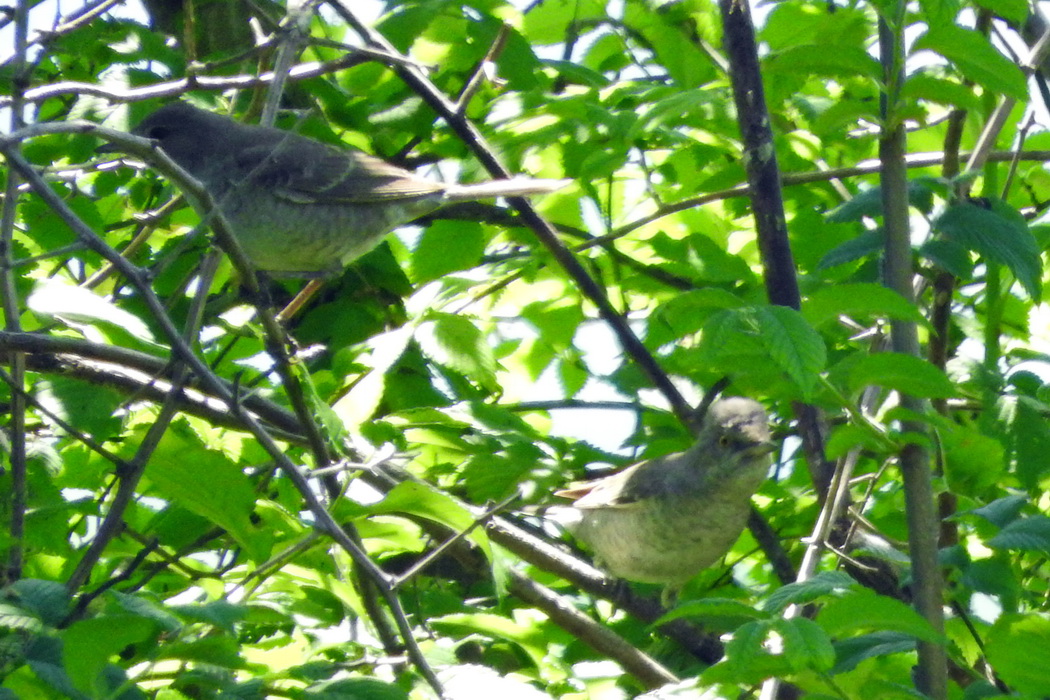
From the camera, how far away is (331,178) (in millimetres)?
4598

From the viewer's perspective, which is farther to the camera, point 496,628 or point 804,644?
point 496,628

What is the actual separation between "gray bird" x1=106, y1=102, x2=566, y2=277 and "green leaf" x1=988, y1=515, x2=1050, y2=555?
262 centimetres

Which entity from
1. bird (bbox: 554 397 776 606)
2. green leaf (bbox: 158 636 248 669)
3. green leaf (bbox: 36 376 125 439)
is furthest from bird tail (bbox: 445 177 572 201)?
green leaf (bbox: 158 636 248 669)

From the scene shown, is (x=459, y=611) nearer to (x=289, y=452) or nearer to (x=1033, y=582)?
(x=289, y=452)

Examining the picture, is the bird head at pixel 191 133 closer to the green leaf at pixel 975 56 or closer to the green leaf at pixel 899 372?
the green leaf at pixel 975 56

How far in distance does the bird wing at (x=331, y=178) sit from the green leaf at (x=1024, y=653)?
3.19 metres

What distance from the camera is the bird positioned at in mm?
4262

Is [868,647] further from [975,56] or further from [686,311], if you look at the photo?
[686,311]

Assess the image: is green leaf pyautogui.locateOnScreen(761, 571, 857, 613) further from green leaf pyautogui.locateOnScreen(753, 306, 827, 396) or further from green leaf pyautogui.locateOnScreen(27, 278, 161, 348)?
green leaf pyautogui.locateOnScreen(27, 278, 161, 348)

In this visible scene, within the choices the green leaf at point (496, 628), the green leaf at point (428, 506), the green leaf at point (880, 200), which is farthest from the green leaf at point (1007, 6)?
the green leaf at point (496, 628)

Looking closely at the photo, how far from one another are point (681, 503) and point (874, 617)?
3203mm

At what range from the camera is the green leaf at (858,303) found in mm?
1796

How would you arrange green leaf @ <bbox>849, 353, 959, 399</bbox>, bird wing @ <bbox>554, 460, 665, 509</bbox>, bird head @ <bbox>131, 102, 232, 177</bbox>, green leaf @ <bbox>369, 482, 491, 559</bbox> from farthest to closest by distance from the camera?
bird wing @ <bbox>554, 460, 665, 509</bbox> < bird head @ <bbox>131, 102, 232, 177</bbox> < green leaf @ <bbox>369, 482, 491, 559</bbox> < green leaf @ <bbox>849, 353, 959, 399</bbox>

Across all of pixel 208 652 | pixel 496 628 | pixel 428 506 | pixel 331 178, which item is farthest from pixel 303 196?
pixel 208 652
